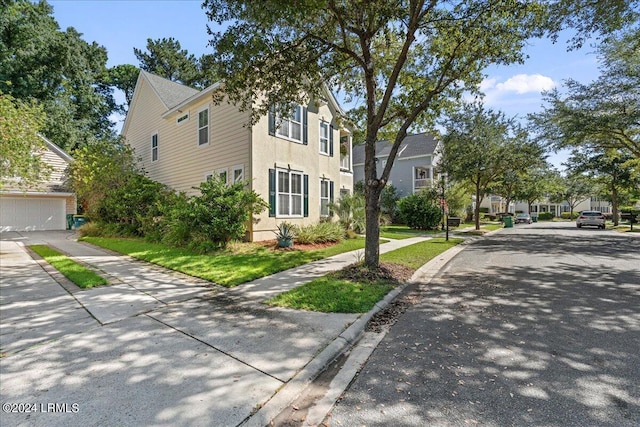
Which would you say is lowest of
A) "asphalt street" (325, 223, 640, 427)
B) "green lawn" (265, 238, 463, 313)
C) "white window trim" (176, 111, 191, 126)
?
"asphalt street" (325, 223, 640, 427)

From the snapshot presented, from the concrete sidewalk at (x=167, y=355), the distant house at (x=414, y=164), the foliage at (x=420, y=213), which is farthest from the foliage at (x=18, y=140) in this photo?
the distant house at (x=414, y=164)

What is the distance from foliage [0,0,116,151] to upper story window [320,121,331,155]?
20.5m

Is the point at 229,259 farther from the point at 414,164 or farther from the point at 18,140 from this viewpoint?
the point at 414,164

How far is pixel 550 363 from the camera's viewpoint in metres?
3.30

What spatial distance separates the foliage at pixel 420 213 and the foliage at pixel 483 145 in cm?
268

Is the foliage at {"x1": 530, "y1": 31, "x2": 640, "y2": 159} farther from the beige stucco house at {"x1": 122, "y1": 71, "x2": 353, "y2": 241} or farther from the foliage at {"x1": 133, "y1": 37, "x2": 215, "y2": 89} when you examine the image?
the foliage at {"x1": 133, "y1": 37, "x2": 215, "y2": 89}

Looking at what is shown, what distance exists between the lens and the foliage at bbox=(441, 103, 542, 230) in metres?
19.8

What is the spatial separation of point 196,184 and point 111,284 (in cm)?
913

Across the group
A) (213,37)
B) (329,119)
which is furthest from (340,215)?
(213,37)

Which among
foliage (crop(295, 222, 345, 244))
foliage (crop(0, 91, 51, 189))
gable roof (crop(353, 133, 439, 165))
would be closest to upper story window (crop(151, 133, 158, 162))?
foliage (crop(0, 91, 51, 189))

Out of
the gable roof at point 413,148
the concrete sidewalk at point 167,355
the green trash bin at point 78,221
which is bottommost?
the concrete sidewalk at point 167,355

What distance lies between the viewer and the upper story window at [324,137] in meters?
16.1

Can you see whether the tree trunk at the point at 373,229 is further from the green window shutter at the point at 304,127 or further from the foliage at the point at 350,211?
the foliage at the point at 350,211

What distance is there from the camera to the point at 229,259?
8.89m
